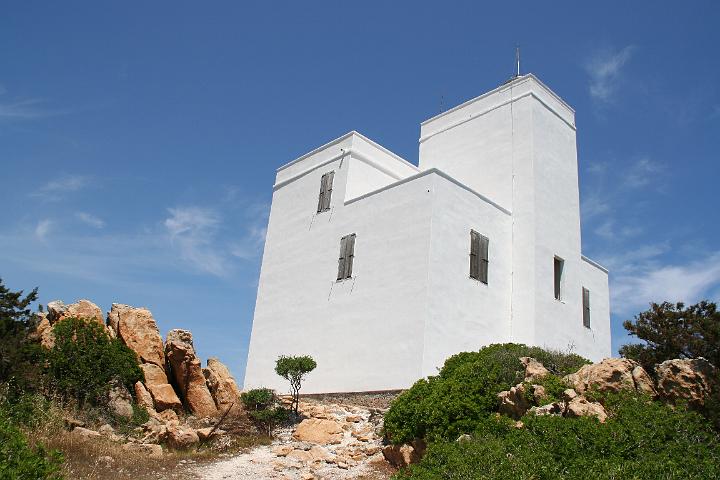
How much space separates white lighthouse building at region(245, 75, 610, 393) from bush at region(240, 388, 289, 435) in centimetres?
274

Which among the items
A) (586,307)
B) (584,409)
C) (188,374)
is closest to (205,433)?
(188,374)

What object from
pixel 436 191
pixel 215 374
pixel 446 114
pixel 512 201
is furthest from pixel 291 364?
pixel 446 114

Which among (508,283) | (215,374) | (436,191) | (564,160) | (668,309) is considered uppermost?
(564,160)

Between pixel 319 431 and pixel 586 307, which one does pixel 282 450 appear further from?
pixel 586 307

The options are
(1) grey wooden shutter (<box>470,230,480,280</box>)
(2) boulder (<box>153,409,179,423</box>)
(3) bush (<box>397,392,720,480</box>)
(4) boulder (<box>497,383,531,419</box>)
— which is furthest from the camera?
(1) grey wooden shutter (<box>470,230,480,280</box>)

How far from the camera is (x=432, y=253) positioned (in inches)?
707

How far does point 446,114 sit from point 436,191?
6.25 metres

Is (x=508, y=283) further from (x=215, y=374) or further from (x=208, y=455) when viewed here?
(x=208, y=455)

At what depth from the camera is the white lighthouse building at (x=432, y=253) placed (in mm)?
18141

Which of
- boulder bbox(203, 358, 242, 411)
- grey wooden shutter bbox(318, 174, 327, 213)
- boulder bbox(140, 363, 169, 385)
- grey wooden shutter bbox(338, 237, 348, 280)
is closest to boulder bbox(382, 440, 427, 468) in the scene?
boulder bbox(203, 358, 242, 411)

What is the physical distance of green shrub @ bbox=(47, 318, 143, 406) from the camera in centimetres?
1492

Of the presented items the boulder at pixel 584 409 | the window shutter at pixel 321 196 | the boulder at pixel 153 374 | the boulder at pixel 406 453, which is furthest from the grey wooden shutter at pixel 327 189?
the boulder at pixel 584 409

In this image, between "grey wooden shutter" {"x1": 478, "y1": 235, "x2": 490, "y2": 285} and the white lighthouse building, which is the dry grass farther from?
"grey wooden shutter" {"x1": 478, "y1": 235, "x2": 490, "y2": 285}

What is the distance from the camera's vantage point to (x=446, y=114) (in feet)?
78.3
